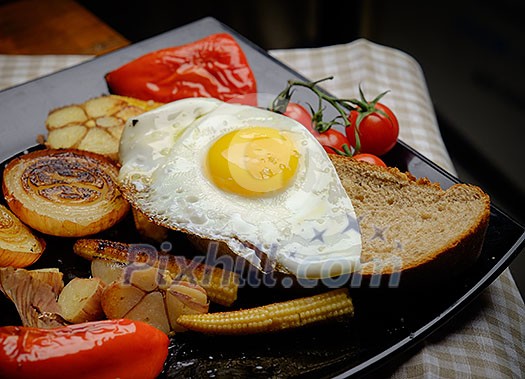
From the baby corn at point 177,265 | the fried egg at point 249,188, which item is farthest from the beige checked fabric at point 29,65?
the baby corn at point 177,265

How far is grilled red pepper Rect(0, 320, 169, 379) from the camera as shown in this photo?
1.79 metres

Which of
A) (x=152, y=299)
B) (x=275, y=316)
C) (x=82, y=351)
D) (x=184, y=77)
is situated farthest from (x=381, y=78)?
(x=82, y=351)

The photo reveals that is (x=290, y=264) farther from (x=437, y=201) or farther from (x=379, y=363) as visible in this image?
(x=437, y=201)

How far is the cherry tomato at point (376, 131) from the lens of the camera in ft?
9.12

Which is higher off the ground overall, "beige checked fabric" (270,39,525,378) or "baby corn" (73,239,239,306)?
"baby corn" (73,239,239,306)

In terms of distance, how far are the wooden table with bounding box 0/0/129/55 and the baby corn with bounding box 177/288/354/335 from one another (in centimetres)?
229

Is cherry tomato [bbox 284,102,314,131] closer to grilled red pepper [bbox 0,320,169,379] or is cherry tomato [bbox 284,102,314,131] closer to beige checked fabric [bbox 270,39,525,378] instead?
beige checked fabric [bbox 270,39,525,378]

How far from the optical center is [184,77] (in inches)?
126

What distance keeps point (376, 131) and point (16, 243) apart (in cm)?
149

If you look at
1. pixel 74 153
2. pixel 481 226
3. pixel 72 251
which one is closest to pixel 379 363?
pixel 481 226

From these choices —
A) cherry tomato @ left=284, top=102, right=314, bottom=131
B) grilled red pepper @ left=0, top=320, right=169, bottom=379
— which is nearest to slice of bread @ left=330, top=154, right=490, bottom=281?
cherry tomato @ left=284, top=102, right=314, bottom=131

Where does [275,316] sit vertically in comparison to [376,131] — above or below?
below

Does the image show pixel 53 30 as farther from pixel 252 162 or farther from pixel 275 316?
pixel 275 316

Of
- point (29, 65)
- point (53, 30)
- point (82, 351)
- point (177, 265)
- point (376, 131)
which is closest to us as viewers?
point (82, 351)
